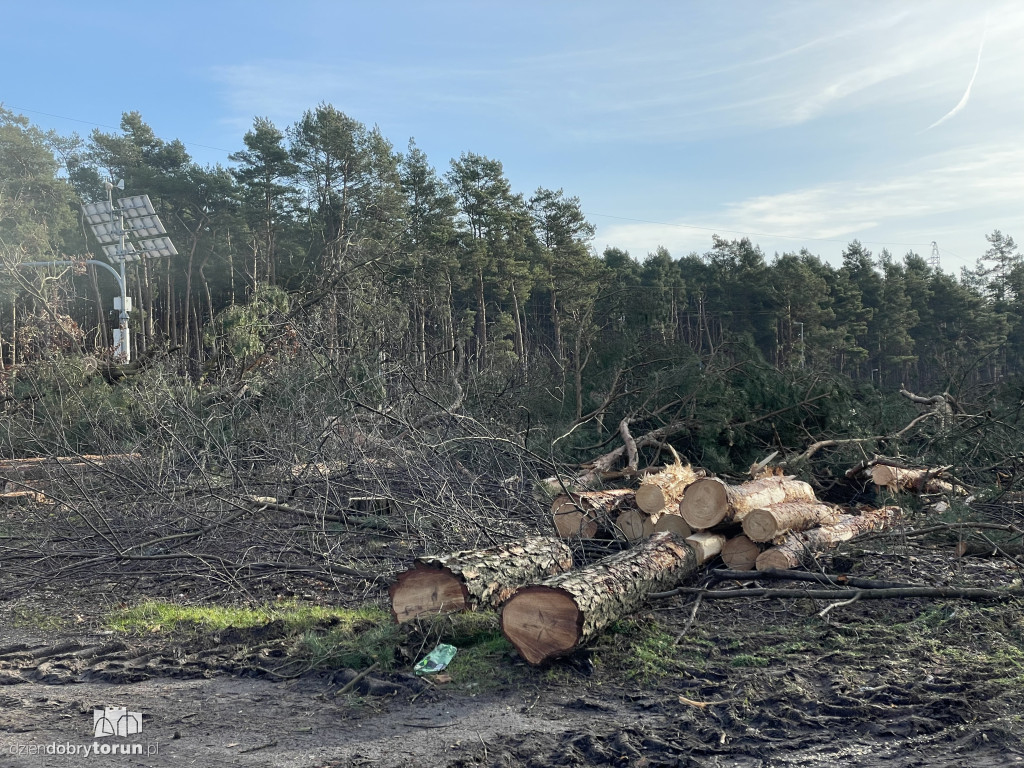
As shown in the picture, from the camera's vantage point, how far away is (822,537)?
255 inches

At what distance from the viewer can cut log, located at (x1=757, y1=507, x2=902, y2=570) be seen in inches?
230

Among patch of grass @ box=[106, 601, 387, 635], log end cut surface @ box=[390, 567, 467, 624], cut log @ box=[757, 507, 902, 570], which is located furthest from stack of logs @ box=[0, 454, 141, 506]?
cut log @ box=[757, 507, 902, 570]

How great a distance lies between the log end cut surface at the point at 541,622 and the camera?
13.7 feet

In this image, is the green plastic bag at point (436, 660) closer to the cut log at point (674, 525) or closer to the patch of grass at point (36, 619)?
the cut log at point (674, 525)

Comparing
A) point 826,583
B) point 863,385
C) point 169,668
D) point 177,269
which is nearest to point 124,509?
point 169,668

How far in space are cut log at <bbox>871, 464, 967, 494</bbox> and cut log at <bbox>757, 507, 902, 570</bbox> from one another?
0.43 m

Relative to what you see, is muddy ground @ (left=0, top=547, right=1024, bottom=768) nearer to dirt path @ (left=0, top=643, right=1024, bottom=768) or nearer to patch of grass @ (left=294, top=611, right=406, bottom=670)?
dirt path @ (left=0, top=643, right=1024, bottom=768)

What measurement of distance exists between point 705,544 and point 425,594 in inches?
87.7

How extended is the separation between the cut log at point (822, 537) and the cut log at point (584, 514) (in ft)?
4.01

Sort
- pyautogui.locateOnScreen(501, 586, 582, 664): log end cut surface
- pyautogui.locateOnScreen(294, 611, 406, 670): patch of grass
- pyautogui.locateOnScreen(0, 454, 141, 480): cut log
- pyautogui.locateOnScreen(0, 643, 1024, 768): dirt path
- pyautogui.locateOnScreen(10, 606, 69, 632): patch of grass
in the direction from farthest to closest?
pyautogui.locateOnScreen(0, 454, 141, 480): cut log < pyautogui.locateOnScreen(10, 606, 69, 632): patch of grass < pyautogui.locateOnScreen(294, 611, 406, 670): patch of grass < pyautogui.locateOnScreen(501, 586, 582, 664): log end cut surface < pyautogui.locateOnScreen(0, 643, 1024, 768): dirt path

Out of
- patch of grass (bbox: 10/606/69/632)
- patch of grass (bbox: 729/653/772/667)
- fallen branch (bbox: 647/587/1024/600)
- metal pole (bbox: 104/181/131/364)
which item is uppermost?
metal pole (bbox: 104/181/131/364)

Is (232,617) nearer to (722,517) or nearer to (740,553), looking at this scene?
(722,517)

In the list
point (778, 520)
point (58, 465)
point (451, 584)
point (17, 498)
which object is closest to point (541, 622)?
point (451, 584)

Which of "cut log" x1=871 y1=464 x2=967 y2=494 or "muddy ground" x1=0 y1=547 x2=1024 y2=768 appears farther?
"cut log" x1=871 y1=464 x2=967 y2=494
